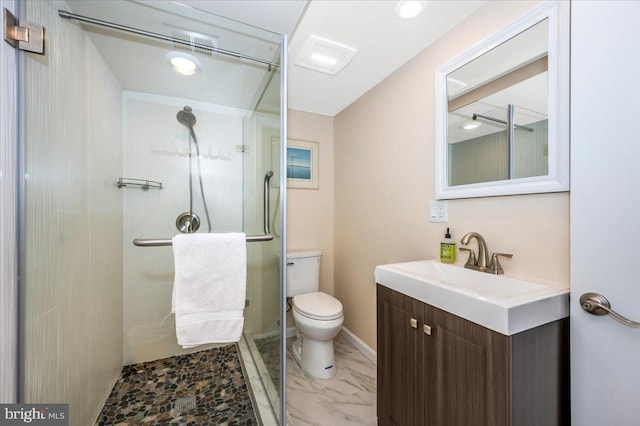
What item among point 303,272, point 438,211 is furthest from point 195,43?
point 303,272

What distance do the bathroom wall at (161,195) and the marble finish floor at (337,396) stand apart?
0.71 metres

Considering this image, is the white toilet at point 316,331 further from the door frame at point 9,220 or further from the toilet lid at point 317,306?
the door frame at point 9,220

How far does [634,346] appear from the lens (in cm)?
68

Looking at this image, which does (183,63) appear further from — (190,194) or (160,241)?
(160,241)

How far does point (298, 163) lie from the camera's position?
7.37 feet

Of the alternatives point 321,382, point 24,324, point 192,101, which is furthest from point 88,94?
point 321,382

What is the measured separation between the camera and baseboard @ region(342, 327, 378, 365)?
183 centimetres

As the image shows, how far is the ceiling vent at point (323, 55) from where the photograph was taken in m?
1.39

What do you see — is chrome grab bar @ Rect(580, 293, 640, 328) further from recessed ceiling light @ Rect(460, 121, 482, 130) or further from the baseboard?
the baseboard

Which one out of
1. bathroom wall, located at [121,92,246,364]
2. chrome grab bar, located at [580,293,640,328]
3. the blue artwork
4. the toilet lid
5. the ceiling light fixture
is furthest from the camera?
the blue artwork

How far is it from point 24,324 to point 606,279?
197 centimetres

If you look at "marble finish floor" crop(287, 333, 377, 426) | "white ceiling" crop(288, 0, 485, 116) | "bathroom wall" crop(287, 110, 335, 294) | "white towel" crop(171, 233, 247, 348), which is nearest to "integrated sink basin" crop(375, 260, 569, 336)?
"white towel" crop(171, 233, 247, 348)

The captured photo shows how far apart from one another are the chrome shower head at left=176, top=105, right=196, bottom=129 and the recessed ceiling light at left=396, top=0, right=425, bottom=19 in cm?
124

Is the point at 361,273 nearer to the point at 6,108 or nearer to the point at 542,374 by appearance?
the point at 542,374
